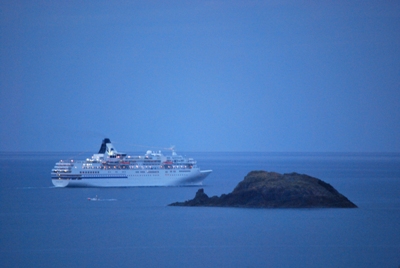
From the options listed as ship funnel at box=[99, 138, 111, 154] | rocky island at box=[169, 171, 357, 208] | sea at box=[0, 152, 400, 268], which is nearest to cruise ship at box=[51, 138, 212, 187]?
ship funnel at box=[99, 138, 111, 154]

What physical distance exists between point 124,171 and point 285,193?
2464 cm

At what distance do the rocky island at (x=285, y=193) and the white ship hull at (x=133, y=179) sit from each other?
1988 cm

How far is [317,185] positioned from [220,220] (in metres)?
8.57

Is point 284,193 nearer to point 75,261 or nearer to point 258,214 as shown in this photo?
point 258,214

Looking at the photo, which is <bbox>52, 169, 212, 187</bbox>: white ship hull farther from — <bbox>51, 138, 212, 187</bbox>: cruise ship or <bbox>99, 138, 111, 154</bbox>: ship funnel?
<bbox>99, 138, 111, 154</bbox>: ship funnel

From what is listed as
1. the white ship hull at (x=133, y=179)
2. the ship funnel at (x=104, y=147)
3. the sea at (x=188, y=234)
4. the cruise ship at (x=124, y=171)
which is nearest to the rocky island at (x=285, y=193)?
the sea at (x=188, y=234)

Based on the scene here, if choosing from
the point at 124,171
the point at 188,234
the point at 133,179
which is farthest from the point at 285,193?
the point at 124,171

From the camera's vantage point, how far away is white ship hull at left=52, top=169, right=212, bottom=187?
65062 millimetres

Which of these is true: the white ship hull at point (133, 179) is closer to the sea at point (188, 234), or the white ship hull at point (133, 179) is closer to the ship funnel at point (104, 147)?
the ship funnel at point (104, 147)

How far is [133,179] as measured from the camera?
66.3m

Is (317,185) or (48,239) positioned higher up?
(317,185)

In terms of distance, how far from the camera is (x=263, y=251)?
33.7 meters

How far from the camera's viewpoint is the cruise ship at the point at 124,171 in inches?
2566

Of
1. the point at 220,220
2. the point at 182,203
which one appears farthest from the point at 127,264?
the point at 182,203
